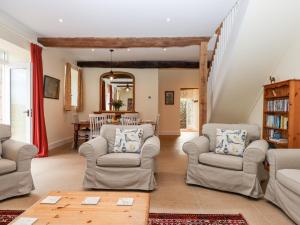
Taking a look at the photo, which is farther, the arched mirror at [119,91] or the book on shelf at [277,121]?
the arched mirror at [119,91]

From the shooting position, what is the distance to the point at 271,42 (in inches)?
137

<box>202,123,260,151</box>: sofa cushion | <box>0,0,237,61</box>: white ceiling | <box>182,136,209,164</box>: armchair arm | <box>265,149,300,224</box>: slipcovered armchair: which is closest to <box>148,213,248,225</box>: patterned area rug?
<box>265,149,300,224</box>: slipcovered armchair

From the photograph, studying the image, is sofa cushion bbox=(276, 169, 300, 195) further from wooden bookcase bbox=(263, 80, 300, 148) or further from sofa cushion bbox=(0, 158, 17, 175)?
sofa cushion bbox=(0, 158, 17, 175)

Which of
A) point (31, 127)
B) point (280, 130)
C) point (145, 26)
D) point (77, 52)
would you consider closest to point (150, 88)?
point (77, 52)

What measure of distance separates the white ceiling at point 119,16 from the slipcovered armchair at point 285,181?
2.26m

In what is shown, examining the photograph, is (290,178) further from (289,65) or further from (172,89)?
(172,89)

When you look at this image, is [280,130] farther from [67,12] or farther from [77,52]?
[77,52]

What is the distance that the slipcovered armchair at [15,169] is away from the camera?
8.55ft

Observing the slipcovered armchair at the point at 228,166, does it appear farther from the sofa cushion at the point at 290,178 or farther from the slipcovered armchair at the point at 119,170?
the slipcovered armchair at the point at 119,170

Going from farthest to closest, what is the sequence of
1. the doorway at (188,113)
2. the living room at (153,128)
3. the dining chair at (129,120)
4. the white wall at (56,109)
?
1. the doorway at (188,113)
2. the white wall at (56,109)
3. the dining chair at (129,120)
4. the living room at (153,128)

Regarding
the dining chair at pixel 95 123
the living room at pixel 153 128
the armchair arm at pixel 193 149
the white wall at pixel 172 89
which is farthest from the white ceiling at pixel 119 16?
the white wall at pixel 172 89

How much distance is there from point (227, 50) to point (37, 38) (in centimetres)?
389

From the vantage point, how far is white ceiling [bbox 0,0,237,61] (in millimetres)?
3561

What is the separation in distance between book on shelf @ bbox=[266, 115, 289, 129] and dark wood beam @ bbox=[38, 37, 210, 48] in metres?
2.16
